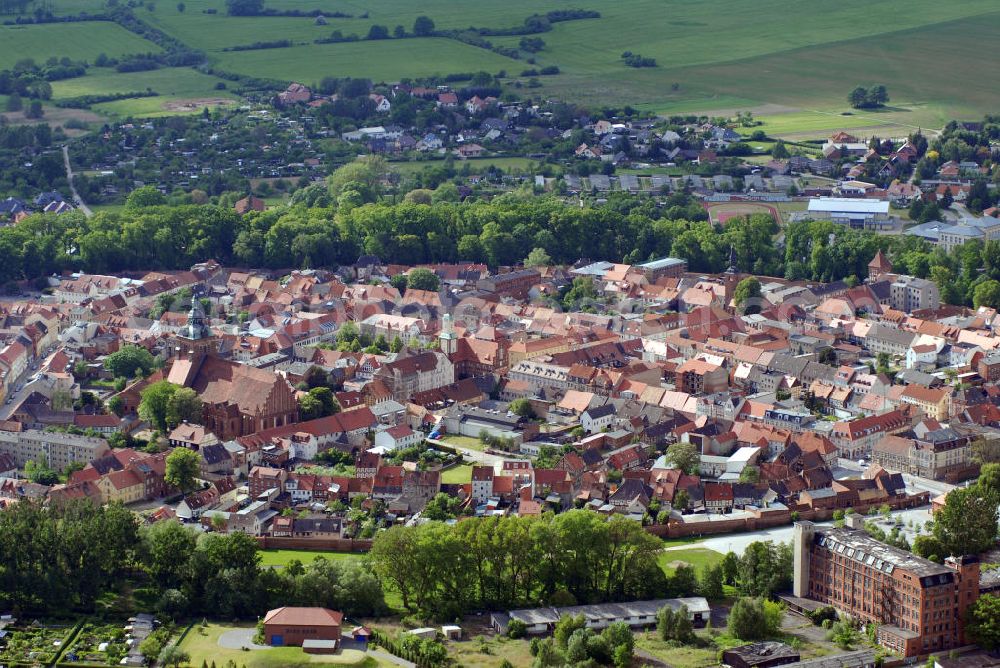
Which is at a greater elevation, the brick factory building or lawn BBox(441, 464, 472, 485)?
the brick factory building

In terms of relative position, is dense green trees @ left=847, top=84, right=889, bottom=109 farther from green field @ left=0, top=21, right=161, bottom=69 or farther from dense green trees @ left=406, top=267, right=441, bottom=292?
dense green trees @ left=406, top=267, right=441, bottom=292

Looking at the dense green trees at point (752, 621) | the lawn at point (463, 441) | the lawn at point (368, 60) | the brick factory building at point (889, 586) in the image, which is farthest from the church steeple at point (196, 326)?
the lawn at point (368, 60)

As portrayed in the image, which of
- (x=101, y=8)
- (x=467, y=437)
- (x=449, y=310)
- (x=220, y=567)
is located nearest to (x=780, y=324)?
(x=449, y=310)

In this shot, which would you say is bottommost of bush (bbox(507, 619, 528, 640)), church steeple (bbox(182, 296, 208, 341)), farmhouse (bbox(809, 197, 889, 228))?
bush (bbox(507, 619, 528, 640))

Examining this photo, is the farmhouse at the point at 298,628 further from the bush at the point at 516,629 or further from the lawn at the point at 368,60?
the lawn at the point at 368,60

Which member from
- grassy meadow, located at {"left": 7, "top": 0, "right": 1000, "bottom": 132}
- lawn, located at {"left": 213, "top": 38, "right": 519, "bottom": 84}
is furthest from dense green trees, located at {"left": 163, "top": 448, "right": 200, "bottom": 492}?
lawn, located at {"left": 213, "top": 38, "right": 519, "bottom": 84}

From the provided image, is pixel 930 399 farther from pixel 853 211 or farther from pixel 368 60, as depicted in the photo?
pixel 368 60
